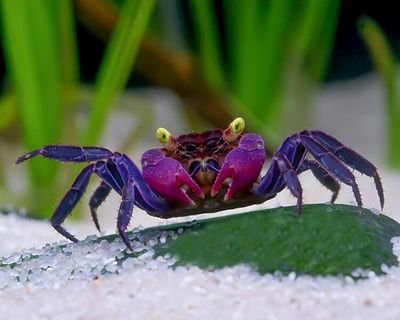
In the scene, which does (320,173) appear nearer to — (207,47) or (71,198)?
(71,198)

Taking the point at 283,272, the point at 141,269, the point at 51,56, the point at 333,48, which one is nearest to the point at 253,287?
the point at 283,272

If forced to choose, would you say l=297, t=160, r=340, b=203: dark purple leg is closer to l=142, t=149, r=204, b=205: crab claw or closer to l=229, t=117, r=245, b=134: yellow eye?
l=229, t=117, r=245, b=134: yellow eye

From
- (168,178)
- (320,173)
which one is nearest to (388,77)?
(320,173)

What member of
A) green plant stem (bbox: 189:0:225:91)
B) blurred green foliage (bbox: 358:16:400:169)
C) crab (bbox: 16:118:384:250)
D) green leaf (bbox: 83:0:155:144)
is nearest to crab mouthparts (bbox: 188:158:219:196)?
crab (bbox: 16:118:384:250)

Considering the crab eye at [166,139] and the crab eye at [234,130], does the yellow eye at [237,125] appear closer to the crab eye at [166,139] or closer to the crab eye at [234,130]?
the crab eye at [234,130]

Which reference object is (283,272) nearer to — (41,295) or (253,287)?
(253,287)

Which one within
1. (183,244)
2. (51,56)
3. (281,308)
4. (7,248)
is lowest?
(7,248)
